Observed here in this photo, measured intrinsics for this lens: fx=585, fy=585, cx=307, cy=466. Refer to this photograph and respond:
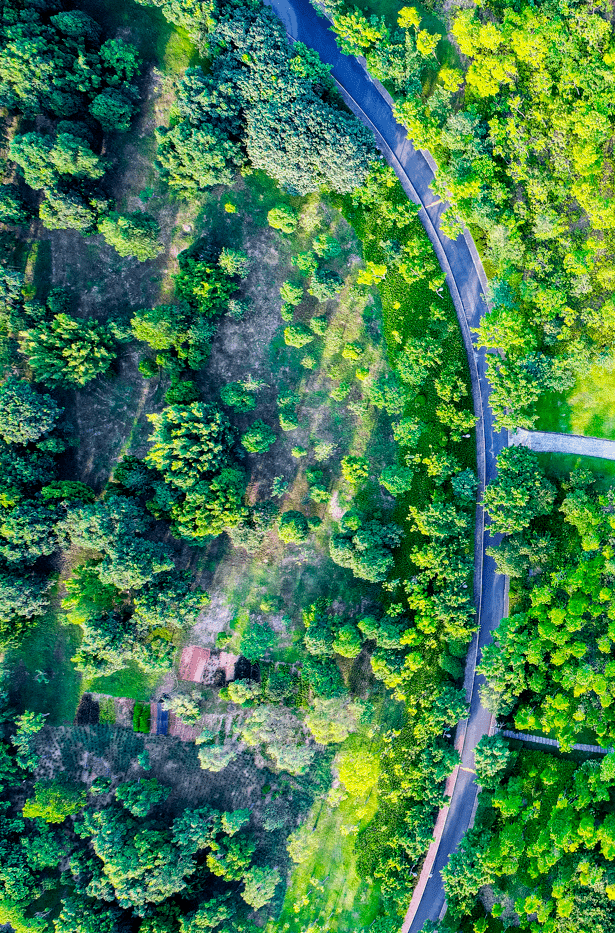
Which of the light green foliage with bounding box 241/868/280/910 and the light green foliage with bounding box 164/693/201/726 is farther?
the light green foliage with bounding box 164/693/201/726

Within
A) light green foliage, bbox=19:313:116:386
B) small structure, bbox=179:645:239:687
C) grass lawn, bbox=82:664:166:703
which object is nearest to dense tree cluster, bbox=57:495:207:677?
grass lawn, bbox=82:664:166:703

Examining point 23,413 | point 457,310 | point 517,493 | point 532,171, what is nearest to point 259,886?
point 517,493

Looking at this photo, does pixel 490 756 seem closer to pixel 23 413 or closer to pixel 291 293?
pixel 291 293

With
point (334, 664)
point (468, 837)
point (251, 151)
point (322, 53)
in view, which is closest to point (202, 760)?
point (334, 664)

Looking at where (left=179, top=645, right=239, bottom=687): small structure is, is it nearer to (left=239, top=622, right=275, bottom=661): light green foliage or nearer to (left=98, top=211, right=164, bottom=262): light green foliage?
(left=239, top=622, right=275, bottom=661): light green foliage

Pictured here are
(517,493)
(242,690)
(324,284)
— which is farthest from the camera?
(242,690)

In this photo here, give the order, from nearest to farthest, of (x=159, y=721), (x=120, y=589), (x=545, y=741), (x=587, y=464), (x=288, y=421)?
1. (x=120, y=589)
2. (x=288, y=421)
3. (x=159, y=721)
4. (x=545, y=741)
5. (x=587, y=464)

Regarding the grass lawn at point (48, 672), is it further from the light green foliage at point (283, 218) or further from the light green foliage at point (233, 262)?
the light green foliage at point (283, 218)
